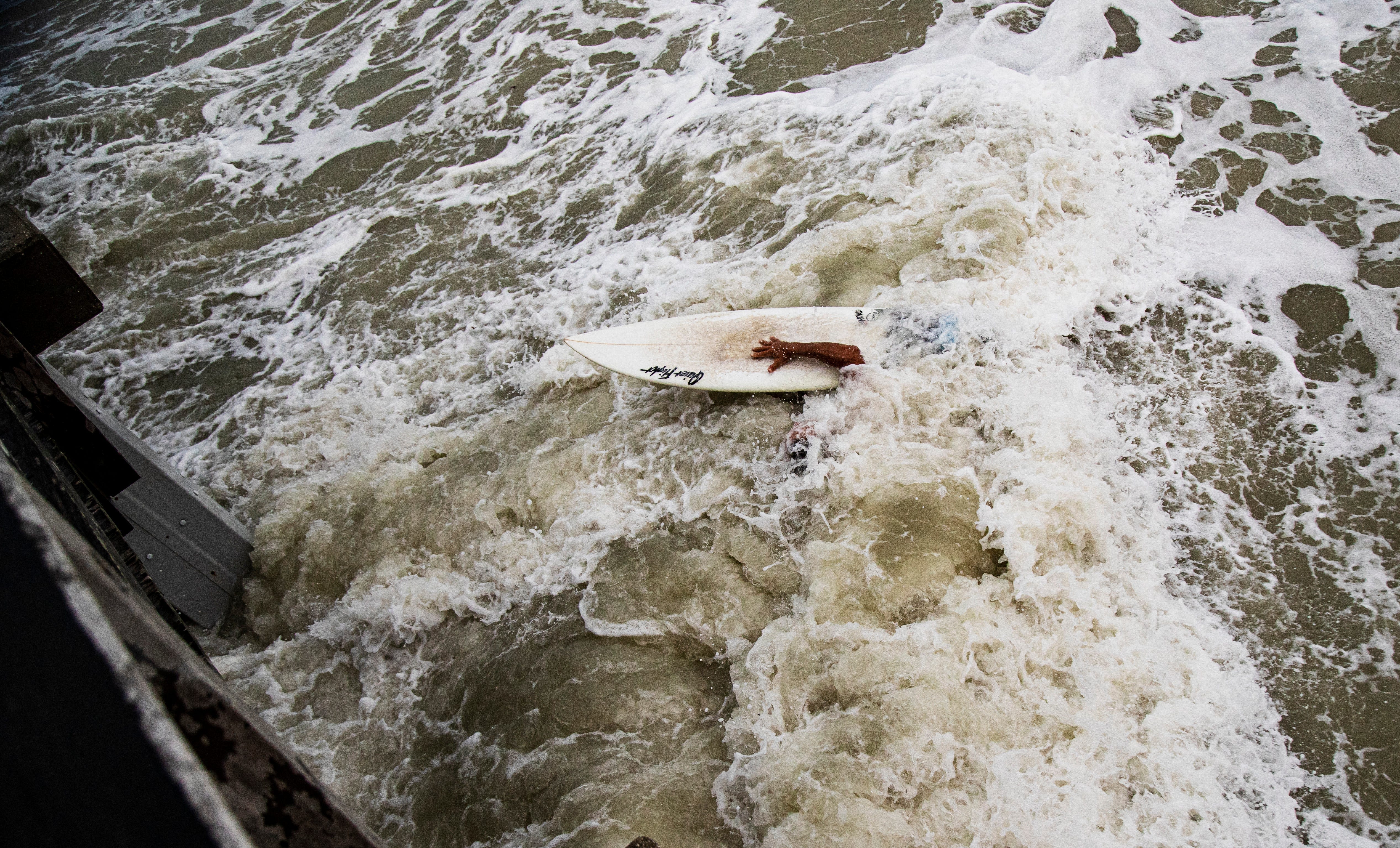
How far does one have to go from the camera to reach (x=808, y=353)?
528 cm

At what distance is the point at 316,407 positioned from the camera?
613cm

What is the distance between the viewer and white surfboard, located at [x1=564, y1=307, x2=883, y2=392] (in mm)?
5305

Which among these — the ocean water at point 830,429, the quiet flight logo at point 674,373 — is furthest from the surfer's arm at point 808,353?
the quiet flight logo at point 674,373

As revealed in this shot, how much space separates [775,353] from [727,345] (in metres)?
0.39

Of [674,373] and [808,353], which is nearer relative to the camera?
[808,353]

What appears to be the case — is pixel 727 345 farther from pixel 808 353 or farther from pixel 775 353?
pixel 808 353

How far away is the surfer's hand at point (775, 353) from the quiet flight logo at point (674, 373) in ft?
1.36


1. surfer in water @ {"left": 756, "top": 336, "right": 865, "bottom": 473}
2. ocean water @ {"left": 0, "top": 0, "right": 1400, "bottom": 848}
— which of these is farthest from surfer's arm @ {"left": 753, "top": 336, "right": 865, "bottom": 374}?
ocean water @ {"left": 0, "top": 0, "right": 1400, "bottom": 848}

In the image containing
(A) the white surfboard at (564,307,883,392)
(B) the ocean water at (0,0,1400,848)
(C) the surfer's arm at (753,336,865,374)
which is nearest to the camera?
(B) the ocean water at (0,0,1400,848)

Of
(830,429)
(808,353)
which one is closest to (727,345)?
(808,353)

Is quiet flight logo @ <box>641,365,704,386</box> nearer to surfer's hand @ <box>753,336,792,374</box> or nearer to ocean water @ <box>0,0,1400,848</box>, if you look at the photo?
ocean water @ <box>0,0,1400,848</box>

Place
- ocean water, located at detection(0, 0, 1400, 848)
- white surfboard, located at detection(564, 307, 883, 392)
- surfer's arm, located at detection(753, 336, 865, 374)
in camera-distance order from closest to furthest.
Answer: ocean water, located at detection(0, 0, 1400, 848), surfer's arm, located at detection(753, 336, 865, 374), white surfboard, located at detection(564, 307, 883, 392)

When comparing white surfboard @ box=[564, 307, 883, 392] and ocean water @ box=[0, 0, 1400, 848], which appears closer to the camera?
ocean water @ box=[0, 0, 1400, 848]

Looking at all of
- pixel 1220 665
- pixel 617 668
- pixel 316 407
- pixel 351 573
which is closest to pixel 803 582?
pixel 617 668
